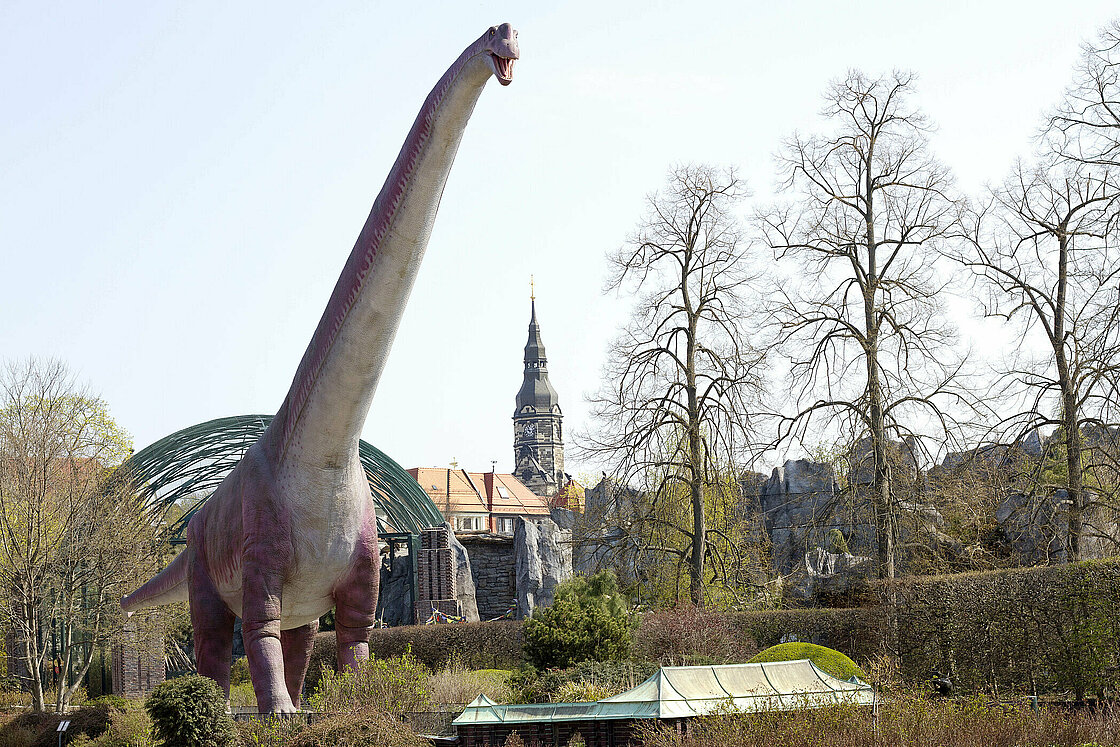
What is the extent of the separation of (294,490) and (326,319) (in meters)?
1.31

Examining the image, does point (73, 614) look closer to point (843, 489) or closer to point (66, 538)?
point (66, 538)

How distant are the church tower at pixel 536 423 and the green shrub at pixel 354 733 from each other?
116764mm

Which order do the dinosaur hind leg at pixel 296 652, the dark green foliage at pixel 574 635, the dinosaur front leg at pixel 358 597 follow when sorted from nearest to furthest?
the dinosaur front leg at pixel 358 597 < the dinosaur hind leg at pixel 296 652 < the dark green foliage at pixel 574 635

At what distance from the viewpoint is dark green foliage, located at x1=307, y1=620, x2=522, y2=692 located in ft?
74.0

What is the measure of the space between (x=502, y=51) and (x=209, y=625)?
557 centimetres

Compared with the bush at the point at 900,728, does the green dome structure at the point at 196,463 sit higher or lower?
higher

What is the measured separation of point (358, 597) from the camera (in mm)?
8633

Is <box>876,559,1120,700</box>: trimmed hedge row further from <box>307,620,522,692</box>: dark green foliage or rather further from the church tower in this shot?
the church tower

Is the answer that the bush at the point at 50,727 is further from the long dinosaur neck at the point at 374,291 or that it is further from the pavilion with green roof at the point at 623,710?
the long dinosaur neck at the point at 374,291

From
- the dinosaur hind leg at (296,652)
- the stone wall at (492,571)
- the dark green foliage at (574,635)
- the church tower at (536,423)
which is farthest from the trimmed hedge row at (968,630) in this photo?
the church tower at (536,423)

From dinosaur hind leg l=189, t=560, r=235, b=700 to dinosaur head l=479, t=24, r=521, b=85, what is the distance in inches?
205

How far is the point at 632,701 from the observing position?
34.9 feet

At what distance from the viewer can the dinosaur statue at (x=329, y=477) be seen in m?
7.25

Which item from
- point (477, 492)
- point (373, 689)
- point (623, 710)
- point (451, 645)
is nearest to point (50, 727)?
point (373, 689)
